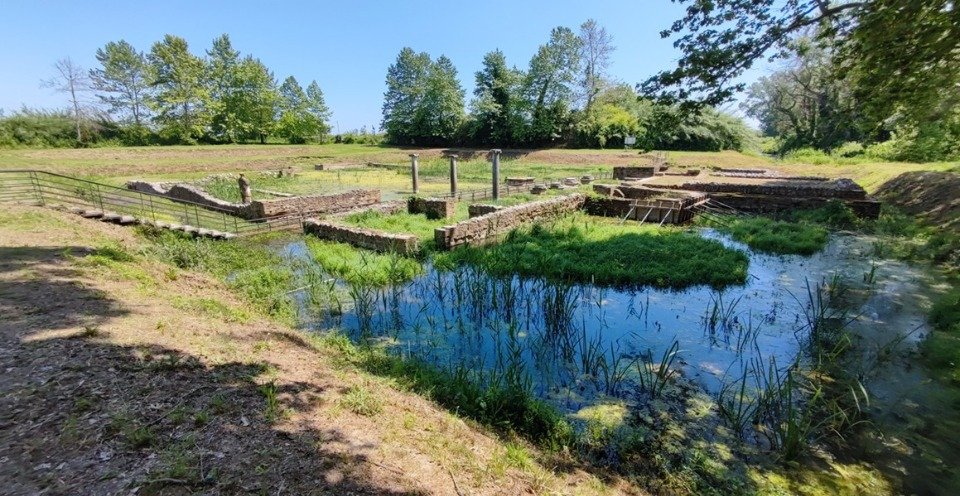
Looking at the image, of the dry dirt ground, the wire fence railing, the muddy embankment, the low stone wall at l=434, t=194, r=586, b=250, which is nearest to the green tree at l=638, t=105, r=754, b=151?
the wire fence railing

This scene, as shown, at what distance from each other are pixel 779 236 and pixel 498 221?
8.56 metres

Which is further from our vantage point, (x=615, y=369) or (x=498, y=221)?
(x=498, y=221)

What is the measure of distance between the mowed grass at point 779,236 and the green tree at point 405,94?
44672 mm

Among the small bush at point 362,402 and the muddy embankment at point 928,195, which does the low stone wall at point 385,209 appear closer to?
the small bush at point 362,402

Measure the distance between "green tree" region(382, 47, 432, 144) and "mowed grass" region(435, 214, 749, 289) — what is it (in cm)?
4454

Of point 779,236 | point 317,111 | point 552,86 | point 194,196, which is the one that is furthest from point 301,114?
point 779,236

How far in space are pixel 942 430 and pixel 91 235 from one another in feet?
52.4

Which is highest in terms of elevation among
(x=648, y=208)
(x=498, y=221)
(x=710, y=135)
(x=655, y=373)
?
(x=710, y=135)

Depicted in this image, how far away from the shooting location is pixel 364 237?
1260 cm

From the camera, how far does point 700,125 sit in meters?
42.8

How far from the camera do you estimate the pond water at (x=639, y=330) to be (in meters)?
5.87

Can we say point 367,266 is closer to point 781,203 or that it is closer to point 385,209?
point 385,209

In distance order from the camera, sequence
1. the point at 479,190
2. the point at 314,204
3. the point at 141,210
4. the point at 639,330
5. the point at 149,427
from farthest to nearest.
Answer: the point at 479,190
the point at 314,204
the point at 141,210
the point at 639,330
the point at 149,427

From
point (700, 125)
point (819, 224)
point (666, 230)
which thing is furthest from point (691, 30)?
point (700, 125)
